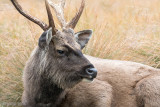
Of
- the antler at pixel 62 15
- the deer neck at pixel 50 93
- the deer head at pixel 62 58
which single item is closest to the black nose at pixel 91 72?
the deer head at pixel 62 58

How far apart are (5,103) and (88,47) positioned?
8.05 ft

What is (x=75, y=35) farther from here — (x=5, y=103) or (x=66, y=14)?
(x=66, y=14)

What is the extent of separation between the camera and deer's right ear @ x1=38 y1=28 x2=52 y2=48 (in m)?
5.94

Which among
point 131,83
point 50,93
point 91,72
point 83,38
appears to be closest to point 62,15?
point 83,38

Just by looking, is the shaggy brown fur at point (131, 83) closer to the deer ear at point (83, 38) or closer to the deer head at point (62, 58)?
the deer ear at point (83, 38)

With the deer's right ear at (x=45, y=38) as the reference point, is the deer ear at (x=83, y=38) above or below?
below

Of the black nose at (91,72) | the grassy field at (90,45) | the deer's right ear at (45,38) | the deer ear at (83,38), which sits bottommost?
the grassy field at (90,45)

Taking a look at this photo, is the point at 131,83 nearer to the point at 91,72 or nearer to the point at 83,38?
the point at 83,38

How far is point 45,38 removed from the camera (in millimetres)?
5969

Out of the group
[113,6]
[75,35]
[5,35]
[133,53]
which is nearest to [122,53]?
[133,53]

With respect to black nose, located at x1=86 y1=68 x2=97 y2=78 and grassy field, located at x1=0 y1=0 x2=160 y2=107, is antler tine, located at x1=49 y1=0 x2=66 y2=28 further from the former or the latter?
black nose, located at x1=86 y1=68 x2=97 y2=78

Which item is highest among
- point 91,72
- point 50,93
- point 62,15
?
point 62,15

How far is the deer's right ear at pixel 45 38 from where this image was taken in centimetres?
594

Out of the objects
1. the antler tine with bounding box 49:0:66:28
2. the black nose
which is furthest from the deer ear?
the black nose
